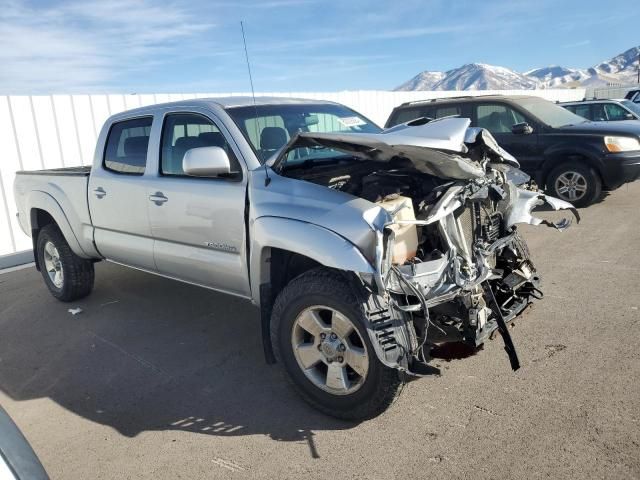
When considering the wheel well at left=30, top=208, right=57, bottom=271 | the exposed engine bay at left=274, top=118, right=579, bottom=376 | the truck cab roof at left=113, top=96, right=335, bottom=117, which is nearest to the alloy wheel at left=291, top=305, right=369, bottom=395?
the exposed engine bay at left=274, top=118, right=579, bottom=376

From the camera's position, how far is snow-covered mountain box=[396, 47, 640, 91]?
149m

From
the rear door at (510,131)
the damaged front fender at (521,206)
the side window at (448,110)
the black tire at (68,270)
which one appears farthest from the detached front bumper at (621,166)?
the black tire at (68,270)

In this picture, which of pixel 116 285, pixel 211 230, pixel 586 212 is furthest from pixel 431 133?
pixel 586 212

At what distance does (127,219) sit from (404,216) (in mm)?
2697

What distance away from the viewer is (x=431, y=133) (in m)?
3.17

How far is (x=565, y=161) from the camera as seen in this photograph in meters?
8.40

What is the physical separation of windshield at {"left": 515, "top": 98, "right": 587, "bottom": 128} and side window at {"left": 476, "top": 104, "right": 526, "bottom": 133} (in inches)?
8.1

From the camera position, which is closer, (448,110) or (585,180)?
(585,180)

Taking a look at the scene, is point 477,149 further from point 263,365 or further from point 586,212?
point 586,212

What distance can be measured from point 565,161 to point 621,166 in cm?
82

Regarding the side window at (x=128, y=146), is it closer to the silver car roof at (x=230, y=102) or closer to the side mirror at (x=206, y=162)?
the silver car roof at (x=230, y=102)

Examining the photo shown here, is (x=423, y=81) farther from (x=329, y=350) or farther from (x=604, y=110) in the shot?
(x=329, y=350)

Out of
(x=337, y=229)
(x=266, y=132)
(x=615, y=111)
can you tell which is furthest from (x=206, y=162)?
(x=615, y=111)

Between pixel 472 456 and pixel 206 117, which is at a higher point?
pixel 206 117
